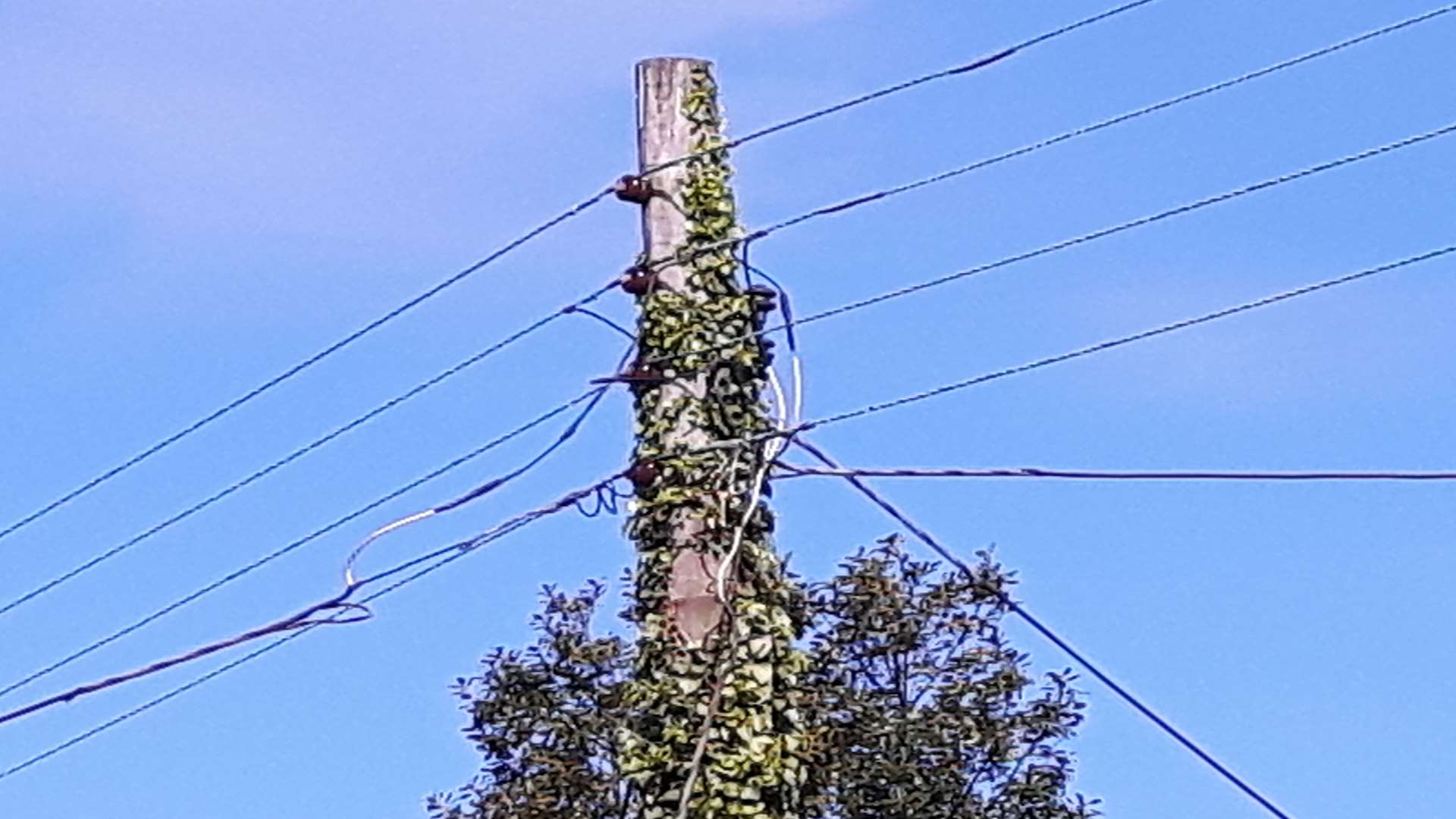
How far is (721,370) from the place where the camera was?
11.5 m

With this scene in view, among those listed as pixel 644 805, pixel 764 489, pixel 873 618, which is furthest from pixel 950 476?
pixel 873 618

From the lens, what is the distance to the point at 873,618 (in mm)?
18453

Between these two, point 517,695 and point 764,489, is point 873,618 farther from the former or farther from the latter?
point 764,489

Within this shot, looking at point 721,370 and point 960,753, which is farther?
point 960,753

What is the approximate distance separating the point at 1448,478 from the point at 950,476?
6.10 feet

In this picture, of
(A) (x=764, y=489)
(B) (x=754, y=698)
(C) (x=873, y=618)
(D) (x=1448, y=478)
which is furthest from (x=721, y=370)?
(C) (x=873, y=618)

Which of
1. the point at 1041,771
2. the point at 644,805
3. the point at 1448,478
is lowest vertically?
the point at 644,805

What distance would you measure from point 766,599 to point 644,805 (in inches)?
34.9

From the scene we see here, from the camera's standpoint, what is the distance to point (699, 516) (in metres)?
11.2

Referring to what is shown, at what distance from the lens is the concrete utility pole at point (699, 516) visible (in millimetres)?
11062

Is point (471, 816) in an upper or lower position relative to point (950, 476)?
upper

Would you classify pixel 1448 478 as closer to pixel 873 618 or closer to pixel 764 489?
pixel 764 489

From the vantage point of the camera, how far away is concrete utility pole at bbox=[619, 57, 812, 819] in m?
11.1

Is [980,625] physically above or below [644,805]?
above
